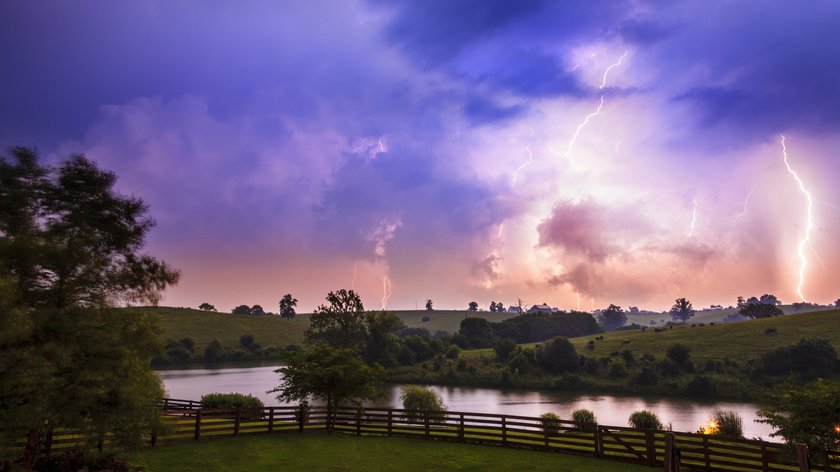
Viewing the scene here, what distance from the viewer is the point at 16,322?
1088 cm

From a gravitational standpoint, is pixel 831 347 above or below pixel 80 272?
below

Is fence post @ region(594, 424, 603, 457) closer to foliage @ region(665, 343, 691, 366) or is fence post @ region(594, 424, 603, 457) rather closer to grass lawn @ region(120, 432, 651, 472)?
grass lawn @ region(120, 432, 651, 472)

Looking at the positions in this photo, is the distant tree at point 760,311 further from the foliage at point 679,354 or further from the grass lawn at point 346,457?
the grass lawn at point 346,457

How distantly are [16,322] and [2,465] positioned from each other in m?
4.53

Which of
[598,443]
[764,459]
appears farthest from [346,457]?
[764,459]

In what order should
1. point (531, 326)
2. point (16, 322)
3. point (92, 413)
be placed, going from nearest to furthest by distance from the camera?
point (16, 322), point (92, 413), point (531, 326)

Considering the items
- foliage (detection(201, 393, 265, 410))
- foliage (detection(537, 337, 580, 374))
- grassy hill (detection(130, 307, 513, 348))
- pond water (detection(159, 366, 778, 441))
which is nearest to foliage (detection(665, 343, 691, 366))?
pond water (detection(159, 366, 778, 441))

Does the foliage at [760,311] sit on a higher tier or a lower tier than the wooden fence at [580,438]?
higher

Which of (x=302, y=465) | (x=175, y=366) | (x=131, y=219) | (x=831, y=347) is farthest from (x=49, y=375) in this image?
(x=175, y=366)

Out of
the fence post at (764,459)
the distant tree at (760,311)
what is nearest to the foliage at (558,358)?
the fence post at (764,459)

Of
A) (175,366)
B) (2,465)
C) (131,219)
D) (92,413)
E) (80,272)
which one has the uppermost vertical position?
(131,219)

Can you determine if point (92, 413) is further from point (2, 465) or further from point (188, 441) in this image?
point (188, 441)

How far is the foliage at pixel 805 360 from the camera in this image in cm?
5906

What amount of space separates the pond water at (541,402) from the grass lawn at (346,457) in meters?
26.5
